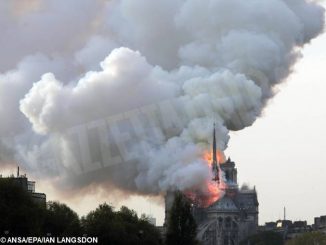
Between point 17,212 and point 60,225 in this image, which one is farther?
point 60,225

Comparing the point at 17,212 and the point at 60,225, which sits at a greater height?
the point at 60,225

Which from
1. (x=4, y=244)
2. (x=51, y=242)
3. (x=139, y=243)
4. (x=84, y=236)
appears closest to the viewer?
(x=4, y=244)

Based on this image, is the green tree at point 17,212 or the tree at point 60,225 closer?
the green tree at point 17,212

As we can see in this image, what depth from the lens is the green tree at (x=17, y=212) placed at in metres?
171

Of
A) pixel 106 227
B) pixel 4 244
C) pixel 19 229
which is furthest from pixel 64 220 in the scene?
pixel 4 244

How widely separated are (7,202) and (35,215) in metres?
4.27

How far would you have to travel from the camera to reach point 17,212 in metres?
176

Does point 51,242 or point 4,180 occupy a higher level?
point 4,180

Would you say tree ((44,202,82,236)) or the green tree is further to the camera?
tree ((44,202,82,236))

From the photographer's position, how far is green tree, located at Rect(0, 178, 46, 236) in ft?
562

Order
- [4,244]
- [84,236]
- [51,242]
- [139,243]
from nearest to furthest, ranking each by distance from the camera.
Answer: [4,244] → [51,242] → [84,236] → [139,243]

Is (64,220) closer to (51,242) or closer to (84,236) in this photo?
(84,236)

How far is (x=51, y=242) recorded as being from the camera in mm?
169000

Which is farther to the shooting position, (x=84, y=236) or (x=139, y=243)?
(x=139, y=243)
